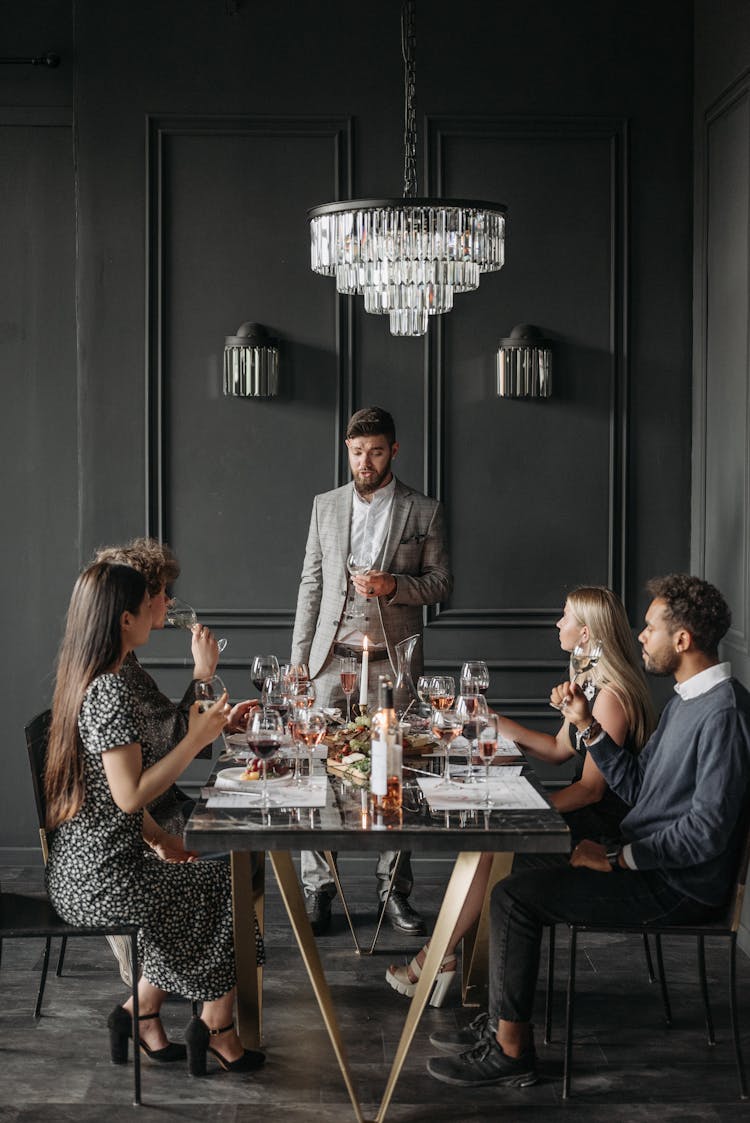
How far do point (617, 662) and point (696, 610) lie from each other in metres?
0.39

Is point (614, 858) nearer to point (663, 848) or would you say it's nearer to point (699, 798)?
point (663, 848)

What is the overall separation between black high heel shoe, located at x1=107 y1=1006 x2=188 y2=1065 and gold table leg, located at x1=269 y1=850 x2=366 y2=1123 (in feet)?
1.58

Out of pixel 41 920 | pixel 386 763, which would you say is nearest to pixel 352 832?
pixel 386 763

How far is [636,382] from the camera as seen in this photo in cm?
488

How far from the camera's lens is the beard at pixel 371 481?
14.2 ft

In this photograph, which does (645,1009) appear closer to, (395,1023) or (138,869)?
(395,1023)

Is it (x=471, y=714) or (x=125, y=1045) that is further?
(x=125, y=1045)

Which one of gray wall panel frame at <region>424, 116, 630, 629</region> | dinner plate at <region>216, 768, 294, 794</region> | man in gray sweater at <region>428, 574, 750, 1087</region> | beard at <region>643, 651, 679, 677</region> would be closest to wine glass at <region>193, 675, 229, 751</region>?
dinner plate at <region>216, 768, 294, 794</region>

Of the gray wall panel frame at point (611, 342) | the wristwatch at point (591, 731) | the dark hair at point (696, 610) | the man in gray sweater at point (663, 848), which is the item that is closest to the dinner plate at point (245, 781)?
the man in gray sweater at point (663, 848)

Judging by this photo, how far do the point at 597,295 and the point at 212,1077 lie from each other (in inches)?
126

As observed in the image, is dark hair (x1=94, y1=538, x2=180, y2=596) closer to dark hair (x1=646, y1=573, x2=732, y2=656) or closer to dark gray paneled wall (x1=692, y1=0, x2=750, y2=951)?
dark hair (x1=646, y1=573, x2=732, y2=656)

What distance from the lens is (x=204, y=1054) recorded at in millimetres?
3135

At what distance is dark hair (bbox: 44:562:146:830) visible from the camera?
2.91 metres

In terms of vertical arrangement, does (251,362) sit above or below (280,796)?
above
